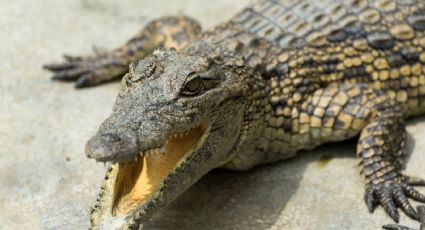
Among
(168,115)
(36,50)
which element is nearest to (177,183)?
(168,115)

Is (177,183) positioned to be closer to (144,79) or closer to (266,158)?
(144,79)

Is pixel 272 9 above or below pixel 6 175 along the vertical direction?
above

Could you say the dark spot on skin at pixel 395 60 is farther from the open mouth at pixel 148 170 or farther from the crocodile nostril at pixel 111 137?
the crocodile nostril at pixel 111 137

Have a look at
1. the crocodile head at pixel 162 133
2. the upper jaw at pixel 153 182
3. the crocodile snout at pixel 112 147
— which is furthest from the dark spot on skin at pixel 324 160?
the crocodile snout at pixel 112 147

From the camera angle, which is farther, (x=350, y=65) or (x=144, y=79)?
(x=350, y=65)

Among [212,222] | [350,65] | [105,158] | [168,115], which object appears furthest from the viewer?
[350,65]

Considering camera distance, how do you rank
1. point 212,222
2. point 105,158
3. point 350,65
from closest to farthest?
1. point 105,158
2. point 212,222
3. point 350,65
